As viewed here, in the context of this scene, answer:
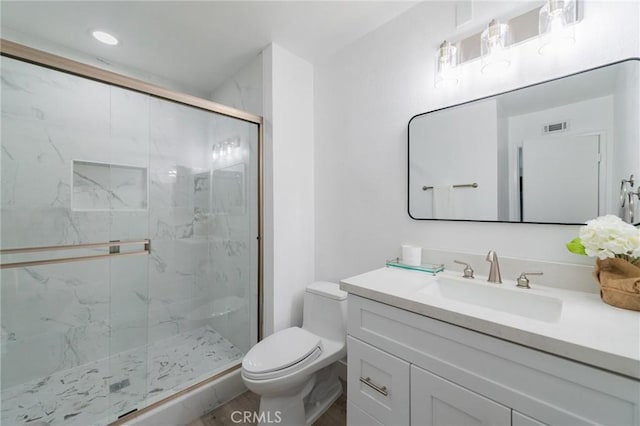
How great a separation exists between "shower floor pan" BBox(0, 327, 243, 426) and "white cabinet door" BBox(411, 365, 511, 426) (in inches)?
55.2

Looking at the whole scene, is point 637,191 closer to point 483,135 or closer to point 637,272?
point 637,272

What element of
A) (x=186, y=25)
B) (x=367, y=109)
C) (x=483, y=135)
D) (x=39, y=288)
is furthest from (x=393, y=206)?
(x=39, y=288)

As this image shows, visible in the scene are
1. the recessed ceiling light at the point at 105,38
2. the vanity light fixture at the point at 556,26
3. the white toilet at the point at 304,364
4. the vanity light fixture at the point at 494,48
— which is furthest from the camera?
the recessed ceiling light at the point at 105,38

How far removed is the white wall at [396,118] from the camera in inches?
38.8

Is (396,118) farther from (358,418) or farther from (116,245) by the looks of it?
(116,245)

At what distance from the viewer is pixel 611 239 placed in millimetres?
769

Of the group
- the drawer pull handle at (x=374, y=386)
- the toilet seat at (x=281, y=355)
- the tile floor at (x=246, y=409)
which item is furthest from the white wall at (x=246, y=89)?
the tile floor at (x=246, y=409)

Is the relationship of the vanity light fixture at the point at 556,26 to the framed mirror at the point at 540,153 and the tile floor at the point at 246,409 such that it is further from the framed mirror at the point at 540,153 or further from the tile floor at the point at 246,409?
the tile floor at the point at 246,409

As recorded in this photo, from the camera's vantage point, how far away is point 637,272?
0.76 meters

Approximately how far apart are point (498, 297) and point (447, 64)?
115 centimetres

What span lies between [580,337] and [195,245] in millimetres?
2460

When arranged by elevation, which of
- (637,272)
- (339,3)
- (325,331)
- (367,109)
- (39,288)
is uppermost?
(339,3)

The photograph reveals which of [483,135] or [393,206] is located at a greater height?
[483,135]

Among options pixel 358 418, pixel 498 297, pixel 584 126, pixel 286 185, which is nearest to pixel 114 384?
pixel 358 418
